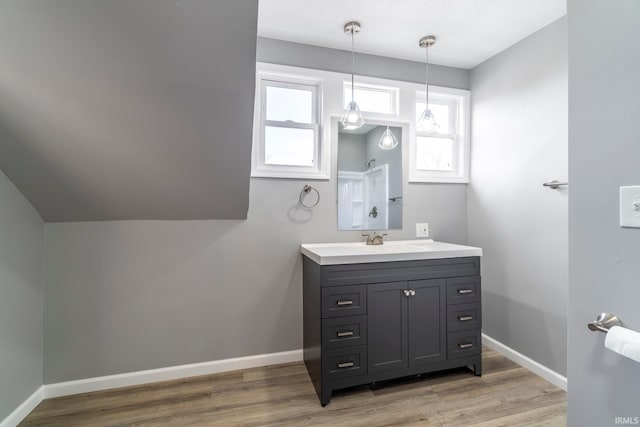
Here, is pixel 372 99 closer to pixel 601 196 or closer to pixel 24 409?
pixel 601 196

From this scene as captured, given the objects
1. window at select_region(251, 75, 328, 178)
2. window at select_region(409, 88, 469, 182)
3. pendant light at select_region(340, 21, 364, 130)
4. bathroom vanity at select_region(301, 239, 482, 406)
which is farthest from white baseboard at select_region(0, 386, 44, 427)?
window at select_region(409, 88, 469, 182)

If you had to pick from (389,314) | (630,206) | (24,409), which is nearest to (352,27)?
(630,206)

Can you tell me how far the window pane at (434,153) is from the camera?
261 cm

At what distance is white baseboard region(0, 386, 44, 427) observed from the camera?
1506 mm

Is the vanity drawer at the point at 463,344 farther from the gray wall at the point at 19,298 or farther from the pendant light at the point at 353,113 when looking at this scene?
the gray wall at the point at 19,298

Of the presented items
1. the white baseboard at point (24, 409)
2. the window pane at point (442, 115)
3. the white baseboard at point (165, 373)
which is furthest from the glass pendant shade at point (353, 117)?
the white baseboard at point (24, 409)

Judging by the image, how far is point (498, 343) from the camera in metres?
2.35

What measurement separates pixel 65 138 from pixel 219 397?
176cm

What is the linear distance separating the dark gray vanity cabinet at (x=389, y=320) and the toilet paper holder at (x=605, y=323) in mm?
1062

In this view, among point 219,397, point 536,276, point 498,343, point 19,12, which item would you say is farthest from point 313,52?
point 498,343

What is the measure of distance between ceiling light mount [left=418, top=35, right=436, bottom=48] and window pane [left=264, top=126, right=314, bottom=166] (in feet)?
3.65

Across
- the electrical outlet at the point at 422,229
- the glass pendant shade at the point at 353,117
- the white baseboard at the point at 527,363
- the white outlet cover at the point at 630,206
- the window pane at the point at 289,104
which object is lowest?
the white baseboard at the point at 527,363

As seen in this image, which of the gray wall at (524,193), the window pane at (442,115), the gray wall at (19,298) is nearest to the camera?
the gray wall at (19,298)

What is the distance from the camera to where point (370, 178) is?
2.41m
